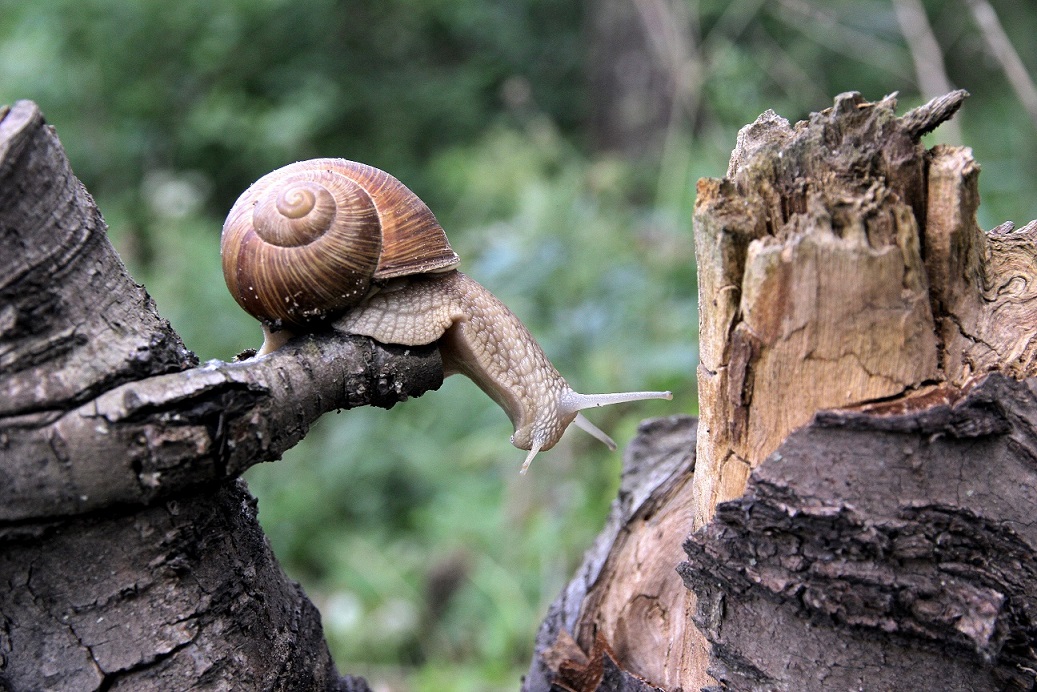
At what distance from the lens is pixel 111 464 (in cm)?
116

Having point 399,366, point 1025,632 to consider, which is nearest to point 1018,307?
point 1025,632

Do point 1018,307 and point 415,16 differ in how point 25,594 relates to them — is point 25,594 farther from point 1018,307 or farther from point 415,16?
point 415,16

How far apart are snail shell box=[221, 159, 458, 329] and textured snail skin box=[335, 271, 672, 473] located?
67 mm

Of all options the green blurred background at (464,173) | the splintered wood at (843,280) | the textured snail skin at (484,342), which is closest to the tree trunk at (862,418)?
the splintered wood at (843,280)

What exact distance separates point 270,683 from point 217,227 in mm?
5962

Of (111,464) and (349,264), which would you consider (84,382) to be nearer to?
(111,464)

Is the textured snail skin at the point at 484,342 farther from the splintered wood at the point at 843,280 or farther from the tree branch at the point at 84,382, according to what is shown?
the splintered wood at the point at 843,280

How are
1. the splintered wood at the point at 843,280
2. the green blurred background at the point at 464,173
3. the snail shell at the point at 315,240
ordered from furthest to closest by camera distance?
the green blurred background at the point at 464,173, the snail shell at the point at 315,240, the splintered wood at the point at 843,280

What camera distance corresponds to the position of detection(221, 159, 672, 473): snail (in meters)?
1.75

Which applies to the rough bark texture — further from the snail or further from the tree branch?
the snail

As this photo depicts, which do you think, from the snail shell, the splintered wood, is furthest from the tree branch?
the splintered wood

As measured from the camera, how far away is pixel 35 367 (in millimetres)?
1162

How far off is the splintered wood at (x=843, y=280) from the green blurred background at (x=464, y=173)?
7.36 feet

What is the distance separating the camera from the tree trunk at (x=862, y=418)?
1233mm
